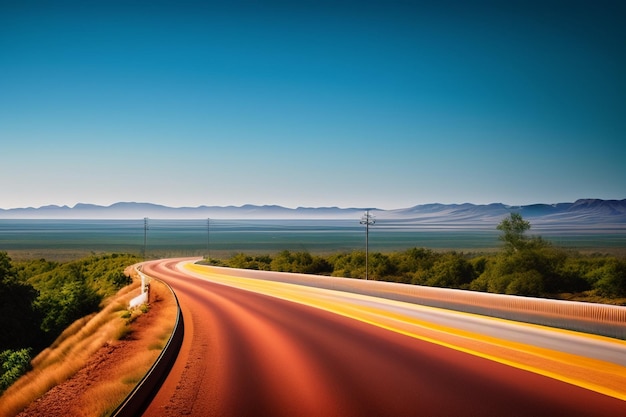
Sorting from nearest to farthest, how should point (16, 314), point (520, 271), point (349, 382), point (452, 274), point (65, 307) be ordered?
point (349, 382) < point (520, 271) < point (16, 314) < point (65, 307) < point (452, 274)

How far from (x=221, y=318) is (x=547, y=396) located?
12195 millimetres

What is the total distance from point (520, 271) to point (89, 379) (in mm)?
28958

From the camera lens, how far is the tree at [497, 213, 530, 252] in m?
42.1

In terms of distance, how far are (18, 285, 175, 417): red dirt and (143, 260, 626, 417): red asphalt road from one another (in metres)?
1.26

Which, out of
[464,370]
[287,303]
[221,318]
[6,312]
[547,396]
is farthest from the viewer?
[6,312]

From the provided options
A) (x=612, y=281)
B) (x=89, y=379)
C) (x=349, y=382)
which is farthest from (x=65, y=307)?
(x=612, y=281)

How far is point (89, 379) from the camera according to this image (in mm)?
9672

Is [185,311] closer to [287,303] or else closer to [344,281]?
[287,303]

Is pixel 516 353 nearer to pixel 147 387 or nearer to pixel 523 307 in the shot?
pixel 523 307

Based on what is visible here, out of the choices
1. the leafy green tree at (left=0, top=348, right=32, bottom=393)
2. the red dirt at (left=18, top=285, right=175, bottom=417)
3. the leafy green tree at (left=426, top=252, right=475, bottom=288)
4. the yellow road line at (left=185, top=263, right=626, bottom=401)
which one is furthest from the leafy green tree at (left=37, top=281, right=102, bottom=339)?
the leafy green tree at (left=426, top=252, right=475, bottom=288)

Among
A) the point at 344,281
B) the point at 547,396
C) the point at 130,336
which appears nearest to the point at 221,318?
the point at 130,336

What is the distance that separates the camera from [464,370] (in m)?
8.77

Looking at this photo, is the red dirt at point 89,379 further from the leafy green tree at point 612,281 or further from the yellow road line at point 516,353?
the leafy green tree at point 612,281

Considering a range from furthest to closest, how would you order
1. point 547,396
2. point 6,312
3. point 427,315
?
point 6,312, point 427,315, point 547,396
